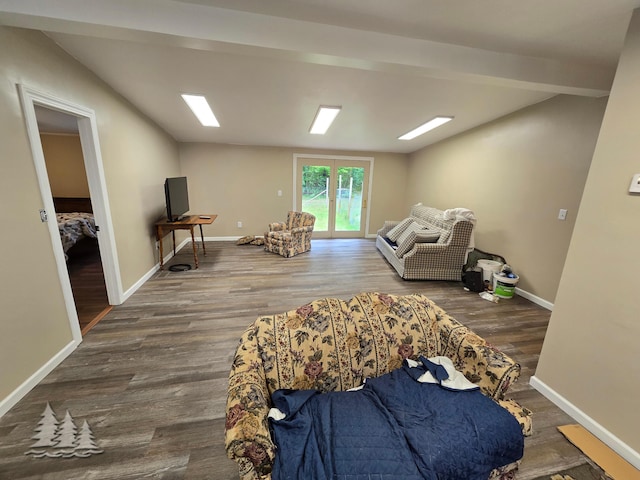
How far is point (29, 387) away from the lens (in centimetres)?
171

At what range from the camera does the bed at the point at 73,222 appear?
12.3ft

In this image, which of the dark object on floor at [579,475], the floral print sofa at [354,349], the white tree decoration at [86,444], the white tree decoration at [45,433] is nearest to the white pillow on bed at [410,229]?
the floral print sofa at [354,349]

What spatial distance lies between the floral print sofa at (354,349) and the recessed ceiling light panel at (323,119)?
263cm

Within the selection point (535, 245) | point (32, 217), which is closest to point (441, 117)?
point (535, 245)

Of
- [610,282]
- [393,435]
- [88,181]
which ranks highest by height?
[88,181]

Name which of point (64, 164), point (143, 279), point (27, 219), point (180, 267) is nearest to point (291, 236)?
point (180, 267)

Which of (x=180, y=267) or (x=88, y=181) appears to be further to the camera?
(x=180, y=267)

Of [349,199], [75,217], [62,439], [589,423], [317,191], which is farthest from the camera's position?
[349,199]

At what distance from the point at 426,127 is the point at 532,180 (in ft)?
5.50

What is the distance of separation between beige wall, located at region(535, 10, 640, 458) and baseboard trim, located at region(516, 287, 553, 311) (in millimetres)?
1737

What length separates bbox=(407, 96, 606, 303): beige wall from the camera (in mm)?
2771

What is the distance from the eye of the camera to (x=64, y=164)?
5055mm

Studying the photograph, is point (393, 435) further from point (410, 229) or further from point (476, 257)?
point (410, 229)

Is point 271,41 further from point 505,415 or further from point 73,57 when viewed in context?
point 505,415
